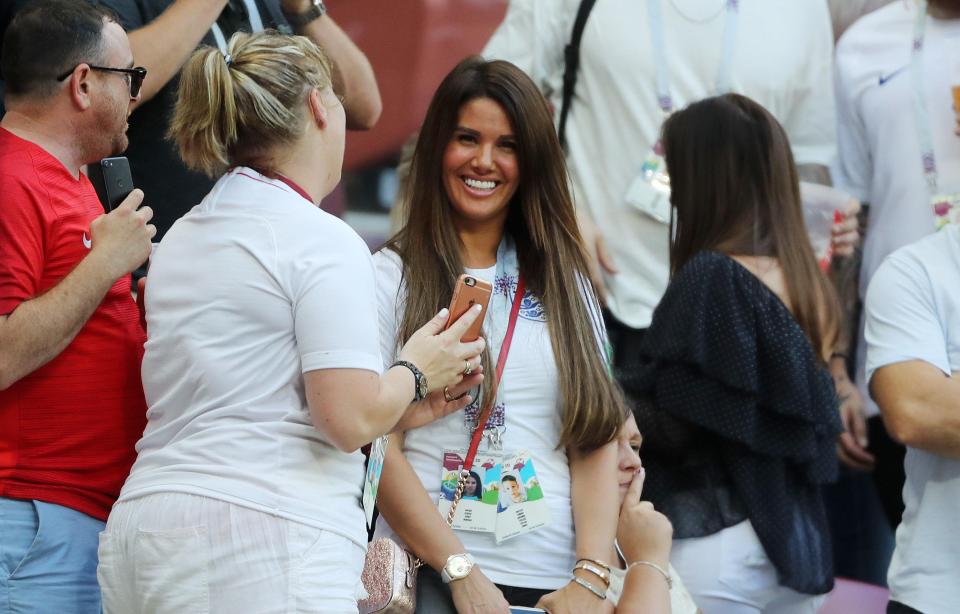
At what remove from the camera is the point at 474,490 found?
2672 millimetres

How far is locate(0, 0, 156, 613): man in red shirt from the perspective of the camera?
228 centimetres

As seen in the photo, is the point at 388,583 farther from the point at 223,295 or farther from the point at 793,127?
the point at 793,127

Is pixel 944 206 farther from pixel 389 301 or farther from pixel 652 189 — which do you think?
pixel 389 301

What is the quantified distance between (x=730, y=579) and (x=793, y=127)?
5.72ft

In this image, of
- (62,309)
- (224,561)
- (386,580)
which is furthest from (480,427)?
(62,309)

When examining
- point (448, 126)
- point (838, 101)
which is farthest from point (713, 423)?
point (838, 101)

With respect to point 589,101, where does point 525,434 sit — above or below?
A: below

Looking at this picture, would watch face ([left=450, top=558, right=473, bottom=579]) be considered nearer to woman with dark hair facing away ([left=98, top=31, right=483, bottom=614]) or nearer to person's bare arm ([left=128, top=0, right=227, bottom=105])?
woman with dark hair facing away ([left=98, top=31, right=483, bottom=614])

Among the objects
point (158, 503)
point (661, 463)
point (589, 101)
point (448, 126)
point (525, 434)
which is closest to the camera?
point (158, 503)

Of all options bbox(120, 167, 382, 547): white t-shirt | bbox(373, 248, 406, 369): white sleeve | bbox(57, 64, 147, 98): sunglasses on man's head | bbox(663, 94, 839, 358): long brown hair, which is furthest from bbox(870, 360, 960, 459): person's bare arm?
bbox(57, 64, 147, 98): sunglasses on man's head

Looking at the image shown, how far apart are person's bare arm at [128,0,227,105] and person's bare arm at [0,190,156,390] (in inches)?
24.6

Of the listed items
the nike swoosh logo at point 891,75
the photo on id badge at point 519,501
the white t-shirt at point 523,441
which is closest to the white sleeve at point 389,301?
the white t-shirt at point 523,441

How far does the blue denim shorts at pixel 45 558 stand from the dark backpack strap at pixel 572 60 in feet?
6.94

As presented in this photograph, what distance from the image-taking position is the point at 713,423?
304 centimetres
